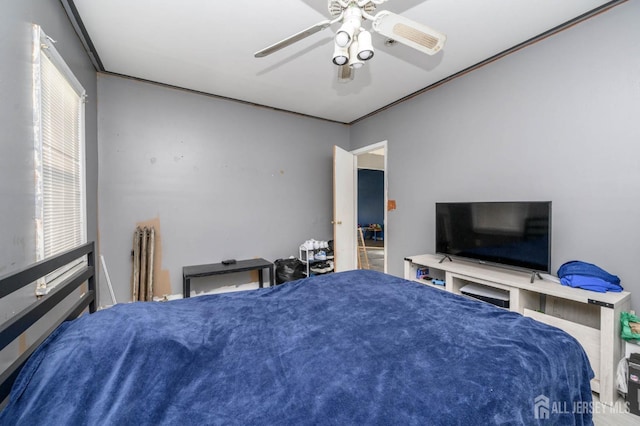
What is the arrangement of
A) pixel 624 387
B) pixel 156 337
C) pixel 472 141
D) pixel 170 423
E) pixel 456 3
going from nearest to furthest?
pixel 170 423 < pixel 156 337 < pixel 624 387 < pixel 456 3 < pixel 472 141

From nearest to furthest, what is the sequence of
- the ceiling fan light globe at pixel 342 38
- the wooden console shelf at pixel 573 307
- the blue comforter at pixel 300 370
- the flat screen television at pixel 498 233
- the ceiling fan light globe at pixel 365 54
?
1. the blue comforter at pixel 300 370
2. the ceiling fan light globe at pixel 342 38
3. the ceiling fan light globe at pixel 365 54
4. the wooden console shelf at pixel 573 307
5. the flat screen television at pixel 498 233

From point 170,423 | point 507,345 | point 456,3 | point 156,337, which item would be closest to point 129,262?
point 156,337

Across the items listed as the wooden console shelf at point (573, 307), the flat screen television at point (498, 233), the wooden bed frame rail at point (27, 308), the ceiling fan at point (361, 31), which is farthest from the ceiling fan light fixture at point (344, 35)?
the wooden console shelf at point (573, 307)

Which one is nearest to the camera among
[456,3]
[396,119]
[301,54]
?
[456,3]

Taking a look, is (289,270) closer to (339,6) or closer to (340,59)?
(340,59)

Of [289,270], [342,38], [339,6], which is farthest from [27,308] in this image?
[289,270]

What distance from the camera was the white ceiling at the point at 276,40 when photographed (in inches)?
77.9

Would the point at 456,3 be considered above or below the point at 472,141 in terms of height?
above

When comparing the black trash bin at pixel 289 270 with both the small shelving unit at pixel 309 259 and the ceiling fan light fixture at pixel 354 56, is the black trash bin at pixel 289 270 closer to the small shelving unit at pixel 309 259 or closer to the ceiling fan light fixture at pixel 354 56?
the small shelving unit at pixel 309 259

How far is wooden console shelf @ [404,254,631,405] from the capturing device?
5.47 feet

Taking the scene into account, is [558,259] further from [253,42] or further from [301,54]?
[253,42]

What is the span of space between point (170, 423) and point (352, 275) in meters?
1.52

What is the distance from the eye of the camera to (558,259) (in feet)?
7.28

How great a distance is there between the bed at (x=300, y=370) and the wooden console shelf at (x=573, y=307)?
81cm
